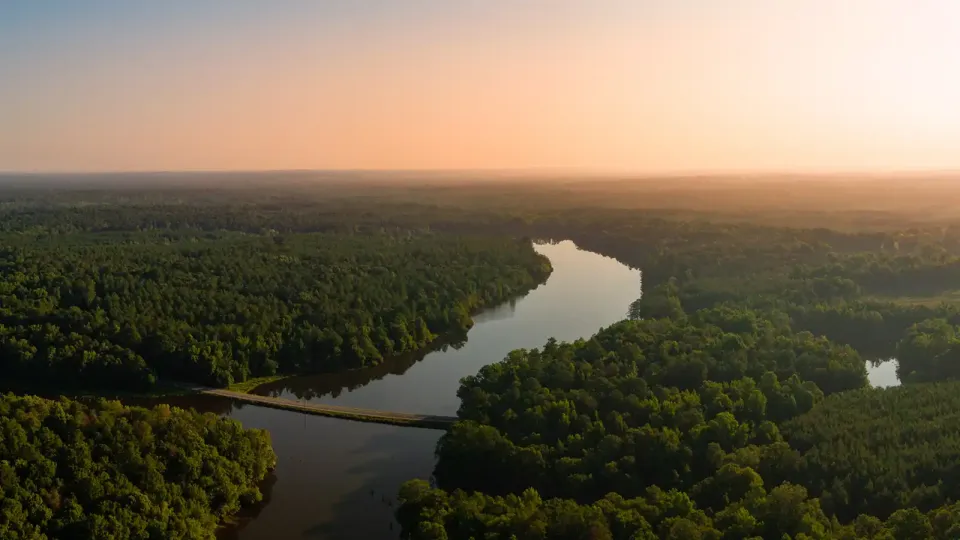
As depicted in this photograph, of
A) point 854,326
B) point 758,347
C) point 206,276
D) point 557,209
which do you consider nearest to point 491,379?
point 758,347

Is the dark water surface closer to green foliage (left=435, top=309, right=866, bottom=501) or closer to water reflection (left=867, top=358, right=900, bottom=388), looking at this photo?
green foliage (left=435, top=309, right=866, bottom=501)

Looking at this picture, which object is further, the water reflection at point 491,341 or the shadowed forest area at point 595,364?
the water reflection at point 491,341

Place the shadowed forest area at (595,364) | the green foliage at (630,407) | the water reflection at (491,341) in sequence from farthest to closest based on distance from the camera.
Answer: the water reflection at (491,341) < the green foliage at (630,407) < the shadowed forest area at (595,364)

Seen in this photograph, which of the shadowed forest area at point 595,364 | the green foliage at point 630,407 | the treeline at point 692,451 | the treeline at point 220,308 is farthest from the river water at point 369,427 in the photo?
the green foliage at point 630,407

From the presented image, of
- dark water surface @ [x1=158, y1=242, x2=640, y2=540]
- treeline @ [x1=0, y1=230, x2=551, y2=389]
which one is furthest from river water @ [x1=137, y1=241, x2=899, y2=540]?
treeline @ [x1=0, y1=230, x2=551, y2=389]

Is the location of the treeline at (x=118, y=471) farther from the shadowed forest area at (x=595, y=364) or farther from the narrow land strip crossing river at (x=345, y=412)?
the narrow land strip crossing river at (x=345, y=412)

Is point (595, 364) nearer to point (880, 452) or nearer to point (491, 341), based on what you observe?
point (880, 452)
